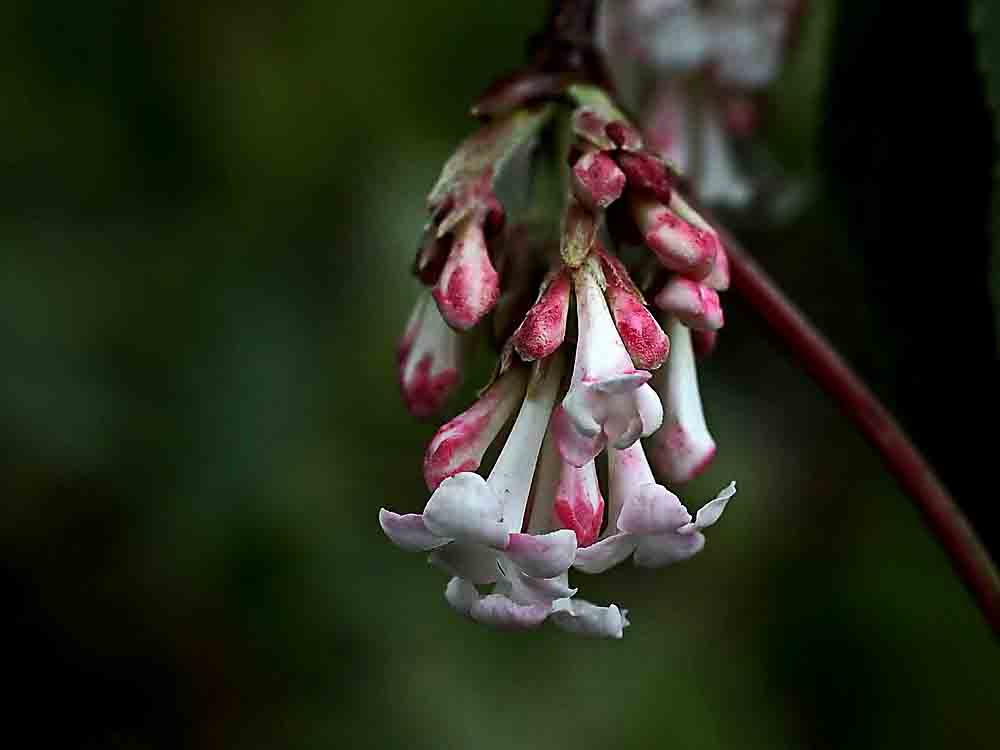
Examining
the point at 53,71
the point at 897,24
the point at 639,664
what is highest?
the point at 53,71

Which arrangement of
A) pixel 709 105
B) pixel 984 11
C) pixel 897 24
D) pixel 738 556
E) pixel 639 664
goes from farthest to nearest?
pixel 738 556 < pixel 639 664 < pixel 709 105 < pixel 897 24 < pixel 984 11

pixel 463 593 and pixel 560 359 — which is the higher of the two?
pixel 560 359

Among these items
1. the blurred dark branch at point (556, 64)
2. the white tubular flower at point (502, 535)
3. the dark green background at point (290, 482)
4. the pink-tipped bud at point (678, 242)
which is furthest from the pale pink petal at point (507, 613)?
the dark green background at point (290, 482)

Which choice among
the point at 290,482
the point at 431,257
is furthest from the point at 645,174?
the point at 290,482

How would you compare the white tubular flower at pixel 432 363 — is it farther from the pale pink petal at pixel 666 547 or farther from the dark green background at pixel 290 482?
the dark green background at pixel 290 482

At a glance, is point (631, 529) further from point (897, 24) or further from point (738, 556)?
point (738, 556)

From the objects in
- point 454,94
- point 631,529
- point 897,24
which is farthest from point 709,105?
point 631,529

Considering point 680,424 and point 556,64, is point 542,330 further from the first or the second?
point 556,64
